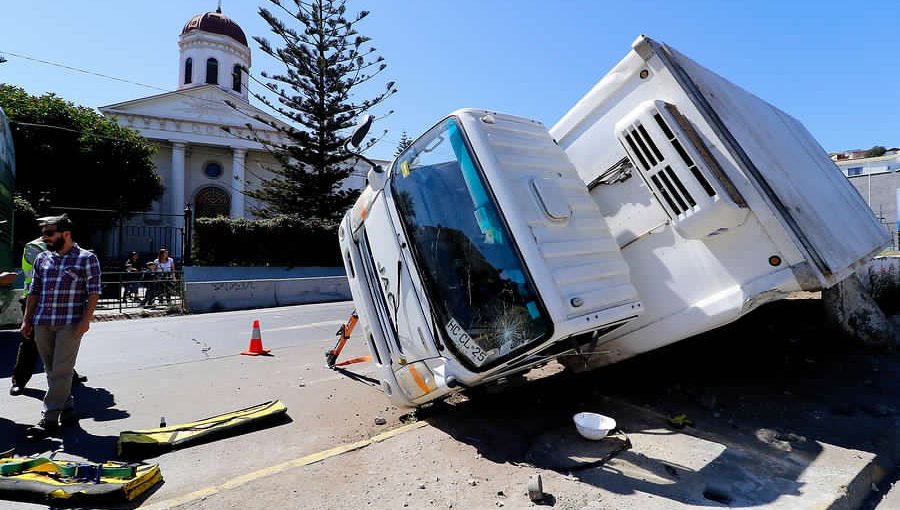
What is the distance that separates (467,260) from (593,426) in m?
1.43

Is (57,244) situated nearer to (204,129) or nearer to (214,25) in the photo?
(204,129)

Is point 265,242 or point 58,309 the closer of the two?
point 58,309

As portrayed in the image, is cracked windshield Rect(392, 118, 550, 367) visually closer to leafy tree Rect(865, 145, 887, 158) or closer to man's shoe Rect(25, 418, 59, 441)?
man's shoe Rect(25, 418, 59, 441)

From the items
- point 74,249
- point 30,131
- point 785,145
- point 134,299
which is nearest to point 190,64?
point 30,131

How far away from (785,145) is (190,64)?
39.8 m

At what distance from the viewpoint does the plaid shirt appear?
149 inches

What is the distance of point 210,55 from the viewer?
35.3m

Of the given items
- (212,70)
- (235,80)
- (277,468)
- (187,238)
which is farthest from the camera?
(235,80)

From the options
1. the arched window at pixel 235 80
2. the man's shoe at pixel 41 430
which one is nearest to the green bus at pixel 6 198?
the man's shoe at pixel 41 430

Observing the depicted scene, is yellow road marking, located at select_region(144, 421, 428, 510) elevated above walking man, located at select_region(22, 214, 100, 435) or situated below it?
below

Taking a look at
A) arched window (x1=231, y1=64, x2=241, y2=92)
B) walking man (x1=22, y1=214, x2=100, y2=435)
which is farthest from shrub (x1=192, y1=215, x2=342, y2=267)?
arched window (x1=231, y1=64, x2=241, y2=92)

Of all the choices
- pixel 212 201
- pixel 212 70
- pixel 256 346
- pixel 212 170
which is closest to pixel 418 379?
pixel 256 346

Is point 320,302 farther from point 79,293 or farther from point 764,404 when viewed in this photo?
point 764,404

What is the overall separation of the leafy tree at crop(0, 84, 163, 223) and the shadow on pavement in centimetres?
2606
